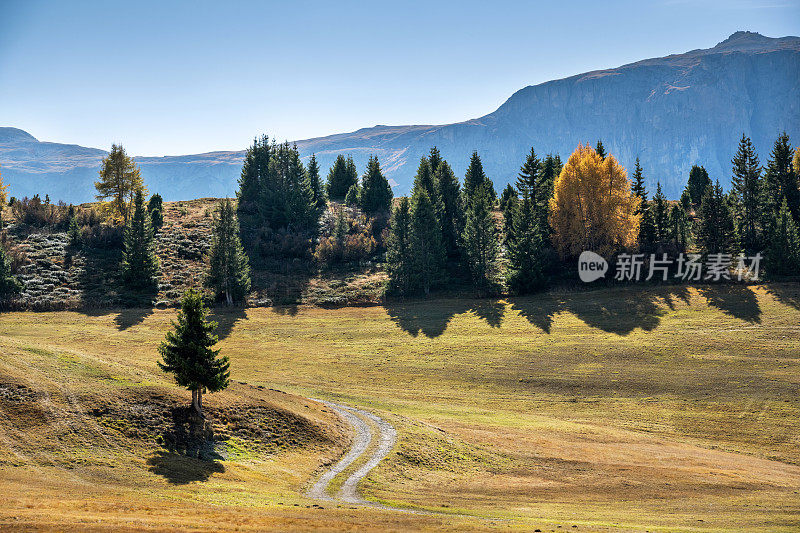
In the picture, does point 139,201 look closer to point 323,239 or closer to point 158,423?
point 323,239

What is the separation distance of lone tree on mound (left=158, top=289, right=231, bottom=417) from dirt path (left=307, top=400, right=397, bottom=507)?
8.36 metres

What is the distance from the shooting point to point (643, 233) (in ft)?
271

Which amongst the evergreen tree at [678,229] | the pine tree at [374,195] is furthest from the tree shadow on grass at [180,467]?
the pine tree at [374,195]

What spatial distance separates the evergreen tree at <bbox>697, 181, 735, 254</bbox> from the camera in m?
76.8

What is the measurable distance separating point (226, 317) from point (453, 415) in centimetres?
3847

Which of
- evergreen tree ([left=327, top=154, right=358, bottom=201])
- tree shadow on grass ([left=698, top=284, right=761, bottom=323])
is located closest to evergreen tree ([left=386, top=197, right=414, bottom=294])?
tree shadow on grass ([left=698, top=284, right=761, bottom=323])

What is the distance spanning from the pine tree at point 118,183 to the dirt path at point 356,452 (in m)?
69.8

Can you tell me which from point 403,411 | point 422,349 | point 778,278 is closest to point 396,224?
point 422,349

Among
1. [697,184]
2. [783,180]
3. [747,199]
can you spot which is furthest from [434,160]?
[783,180]

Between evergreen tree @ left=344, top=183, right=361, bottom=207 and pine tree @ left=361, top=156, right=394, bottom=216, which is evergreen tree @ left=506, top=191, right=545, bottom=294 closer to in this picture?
pine tree @ left=361, top=156, right=394, bottom=216

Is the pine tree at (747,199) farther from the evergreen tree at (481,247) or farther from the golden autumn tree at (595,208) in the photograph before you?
the evergreen tree at (481,247)

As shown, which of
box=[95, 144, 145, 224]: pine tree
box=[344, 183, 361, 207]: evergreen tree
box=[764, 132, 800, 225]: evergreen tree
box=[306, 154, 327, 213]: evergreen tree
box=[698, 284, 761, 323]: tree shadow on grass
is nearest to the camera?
box=[698, 284, 761, 323]: tree shadow on grass

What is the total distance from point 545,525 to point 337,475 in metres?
12.5

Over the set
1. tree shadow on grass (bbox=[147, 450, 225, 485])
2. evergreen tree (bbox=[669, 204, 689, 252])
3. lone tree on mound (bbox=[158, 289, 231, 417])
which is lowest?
tree shadow on grass (bbox=[147, 450, 225, 485])
